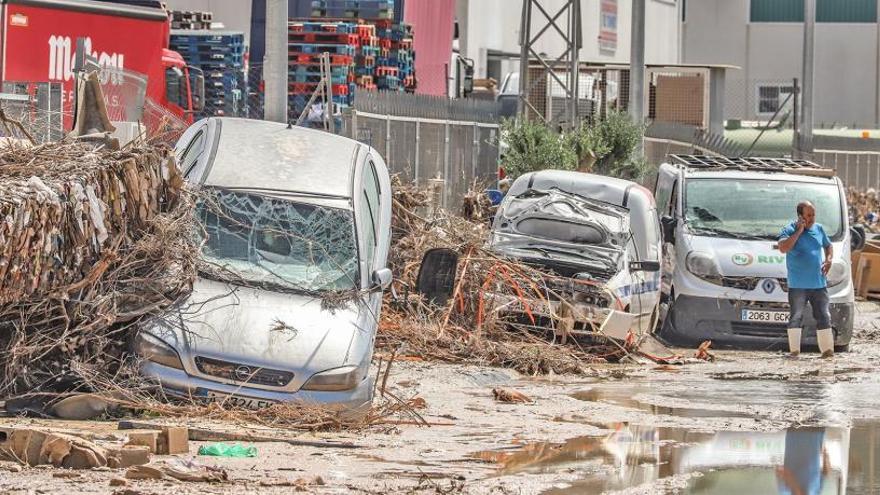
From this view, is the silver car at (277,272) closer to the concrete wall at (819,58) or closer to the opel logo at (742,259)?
the opel logo at (742,259)

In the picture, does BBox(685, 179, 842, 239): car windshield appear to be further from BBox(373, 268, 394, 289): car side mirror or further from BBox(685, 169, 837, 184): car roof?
→ BBox(373, 268, 394, 289): car side mirror

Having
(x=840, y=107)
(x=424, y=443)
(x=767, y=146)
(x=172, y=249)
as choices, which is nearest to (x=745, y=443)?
(x=424, y=443)

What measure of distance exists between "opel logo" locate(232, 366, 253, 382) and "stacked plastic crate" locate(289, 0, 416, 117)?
16.9 m

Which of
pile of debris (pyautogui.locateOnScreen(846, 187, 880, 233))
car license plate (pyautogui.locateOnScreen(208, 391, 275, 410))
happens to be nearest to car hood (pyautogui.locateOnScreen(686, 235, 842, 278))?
car license plate (pyautogui.locateOnScreen(208, 391, 275, 410))

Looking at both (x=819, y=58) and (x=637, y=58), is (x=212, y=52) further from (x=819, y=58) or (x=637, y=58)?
(x=819, y=58)

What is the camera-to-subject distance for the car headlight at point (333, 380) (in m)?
11.0

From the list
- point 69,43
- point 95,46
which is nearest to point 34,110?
point 69,43

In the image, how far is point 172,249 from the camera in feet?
38.7

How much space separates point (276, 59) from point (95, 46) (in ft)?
29.8

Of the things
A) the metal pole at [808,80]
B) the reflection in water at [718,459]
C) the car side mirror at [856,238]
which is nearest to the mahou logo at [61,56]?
the car side mirror at [856,238]

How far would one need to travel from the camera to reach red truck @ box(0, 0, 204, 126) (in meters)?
24.0

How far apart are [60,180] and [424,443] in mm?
2790

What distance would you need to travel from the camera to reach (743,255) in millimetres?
19344

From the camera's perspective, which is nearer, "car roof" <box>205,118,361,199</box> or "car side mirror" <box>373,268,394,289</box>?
"car side mirror" <box>373,268,394,289</box>
